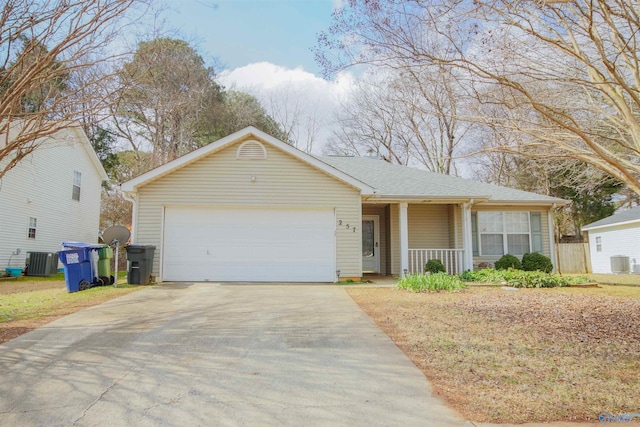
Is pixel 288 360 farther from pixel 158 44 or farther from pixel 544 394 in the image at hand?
pixel 158 44

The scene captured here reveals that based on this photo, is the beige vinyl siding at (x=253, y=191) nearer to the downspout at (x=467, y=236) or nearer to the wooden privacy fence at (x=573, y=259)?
the downspout at (x=467, y=236)

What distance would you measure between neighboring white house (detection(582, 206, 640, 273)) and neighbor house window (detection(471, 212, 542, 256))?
728 centimetres

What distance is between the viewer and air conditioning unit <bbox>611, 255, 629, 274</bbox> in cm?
1919

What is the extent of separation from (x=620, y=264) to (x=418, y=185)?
12.1m

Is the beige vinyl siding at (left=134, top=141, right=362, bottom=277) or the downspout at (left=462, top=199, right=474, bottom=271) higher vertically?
the beige vinyl siding at (left=134, top=141, right=362, bottom=277)

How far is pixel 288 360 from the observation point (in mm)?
4758

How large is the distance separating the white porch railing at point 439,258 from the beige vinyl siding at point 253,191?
96.6 inches

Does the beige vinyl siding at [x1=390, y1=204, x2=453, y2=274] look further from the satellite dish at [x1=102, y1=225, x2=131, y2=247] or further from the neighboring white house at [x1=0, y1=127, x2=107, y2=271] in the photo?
the neighboring white house at [x1=0, y1=127, x2=107, y2=271]

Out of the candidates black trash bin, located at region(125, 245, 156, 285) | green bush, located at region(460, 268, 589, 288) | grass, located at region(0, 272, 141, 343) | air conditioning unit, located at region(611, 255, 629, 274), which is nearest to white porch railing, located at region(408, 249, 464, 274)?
green bush, located at region(460, 268, 589, 288)

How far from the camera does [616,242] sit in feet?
67.8

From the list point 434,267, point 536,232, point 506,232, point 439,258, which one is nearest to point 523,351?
point 434,267

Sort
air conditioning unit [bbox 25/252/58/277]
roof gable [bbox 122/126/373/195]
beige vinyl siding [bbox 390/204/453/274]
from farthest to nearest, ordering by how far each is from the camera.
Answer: air conditioning unit [bbox 25/252/58/277] → beige vinyl siding [bbox 390/204/453/274] → roof gable [bbox 122/126/373/195]

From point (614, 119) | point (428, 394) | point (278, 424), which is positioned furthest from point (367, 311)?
point (614, 119)

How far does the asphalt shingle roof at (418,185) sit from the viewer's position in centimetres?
1337
